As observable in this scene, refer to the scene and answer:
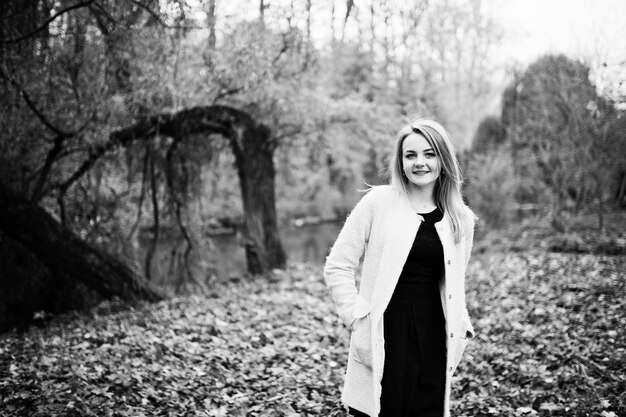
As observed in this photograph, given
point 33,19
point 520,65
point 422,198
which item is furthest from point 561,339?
point 520,65

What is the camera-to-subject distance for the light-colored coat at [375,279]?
272 centimetres

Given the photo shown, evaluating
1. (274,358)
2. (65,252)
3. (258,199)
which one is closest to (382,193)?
(274,358)

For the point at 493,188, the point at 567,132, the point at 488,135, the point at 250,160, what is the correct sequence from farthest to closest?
the point at 488,135 → the point at 493,188 → the point at 567,132 → the point at 250,160

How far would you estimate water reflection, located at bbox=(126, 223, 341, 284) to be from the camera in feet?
36.9

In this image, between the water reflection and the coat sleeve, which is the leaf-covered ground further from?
the water reflection

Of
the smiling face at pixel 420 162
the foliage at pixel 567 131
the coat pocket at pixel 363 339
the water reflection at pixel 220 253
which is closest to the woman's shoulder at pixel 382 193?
the smiling face at pixel 420 162

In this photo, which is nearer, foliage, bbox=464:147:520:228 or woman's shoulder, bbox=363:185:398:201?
woman's shoulder, bbox=363:185:398:201

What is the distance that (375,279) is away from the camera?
9.14 ft

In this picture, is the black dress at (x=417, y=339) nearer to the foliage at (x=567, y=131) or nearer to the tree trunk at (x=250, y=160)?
the tree trunk at (x=250, y=160)

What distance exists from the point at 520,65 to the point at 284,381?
16.1 m

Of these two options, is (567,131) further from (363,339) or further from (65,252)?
(363,339)

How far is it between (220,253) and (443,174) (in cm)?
1617

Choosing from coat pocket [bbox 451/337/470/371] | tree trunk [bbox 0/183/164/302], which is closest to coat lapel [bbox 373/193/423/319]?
coat pocket [bbox 451/337/470/371]

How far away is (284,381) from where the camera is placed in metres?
5.27
